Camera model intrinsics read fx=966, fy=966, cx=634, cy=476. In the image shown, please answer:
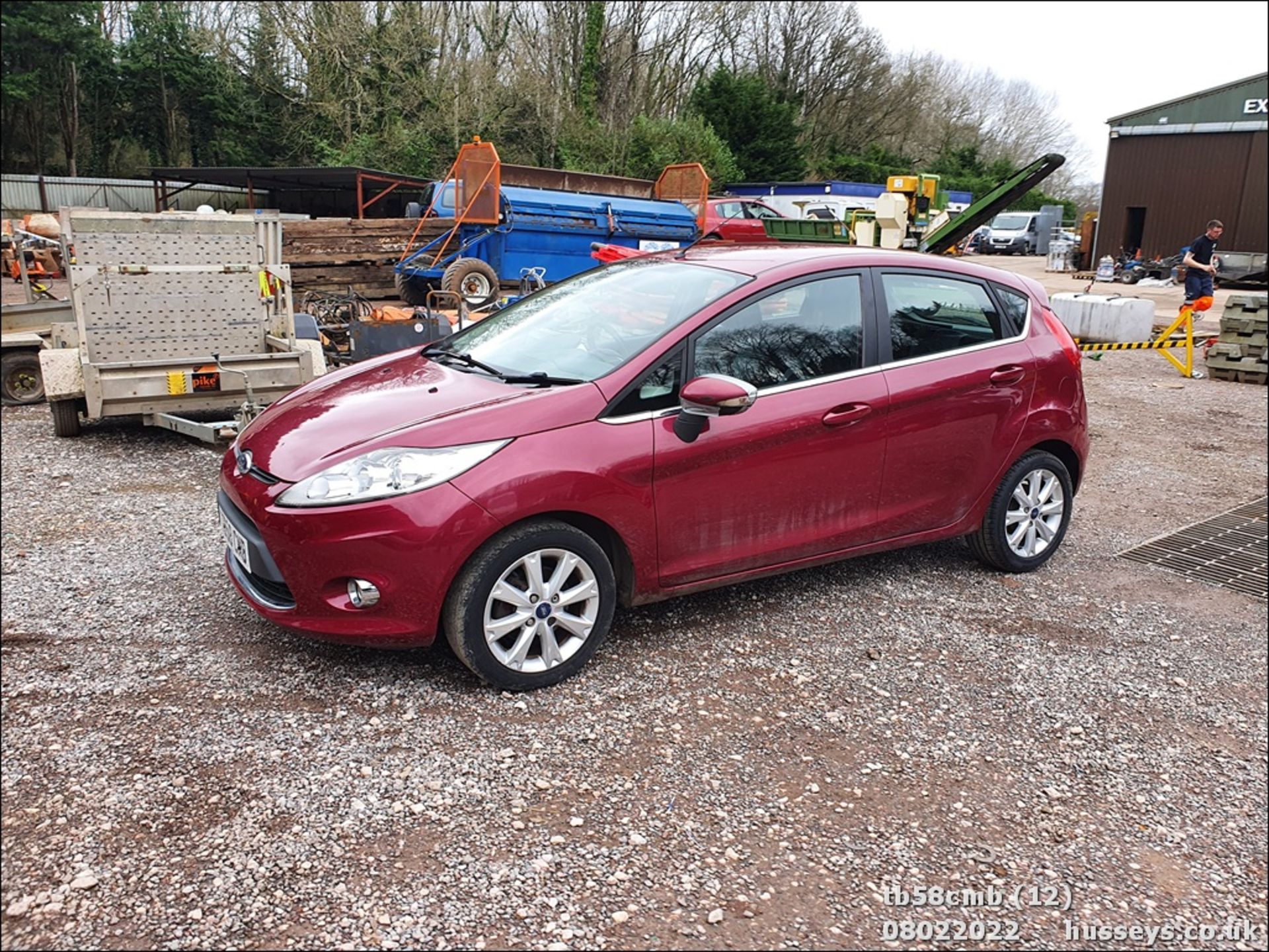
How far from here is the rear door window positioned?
14.6 feet

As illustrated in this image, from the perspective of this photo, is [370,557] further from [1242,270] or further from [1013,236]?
[1013,236]

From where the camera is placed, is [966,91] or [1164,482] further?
[966,91]

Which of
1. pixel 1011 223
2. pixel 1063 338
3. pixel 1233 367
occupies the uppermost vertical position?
pixel 1011 223

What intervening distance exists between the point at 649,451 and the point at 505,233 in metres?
13.0

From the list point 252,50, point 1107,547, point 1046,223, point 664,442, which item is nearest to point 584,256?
point 1107,547

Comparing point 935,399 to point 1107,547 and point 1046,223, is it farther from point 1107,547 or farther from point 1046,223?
point 1046,223

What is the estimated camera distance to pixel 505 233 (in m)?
15.9

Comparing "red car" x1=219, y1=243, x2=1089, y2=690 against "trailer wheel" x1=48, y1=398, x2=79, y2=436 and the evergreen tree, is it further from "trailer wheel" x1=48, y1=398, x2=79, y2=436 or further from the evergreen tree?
the evergreen tree

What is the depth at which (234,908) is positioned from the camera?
2428 millimetres

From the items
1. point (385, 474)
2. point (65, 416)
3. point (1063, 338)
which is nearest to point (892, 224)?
point (1063, 338)

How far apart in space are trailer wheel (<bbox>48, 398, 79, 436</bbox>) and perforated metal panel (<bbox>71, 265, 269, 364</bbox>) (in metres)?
0.53

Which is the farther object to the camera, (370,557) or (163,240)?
(163,240)

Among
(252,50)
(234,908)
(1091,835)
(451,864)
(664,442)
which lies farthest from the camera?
(252,50)

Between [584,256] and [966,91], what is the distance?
48.5 metres
